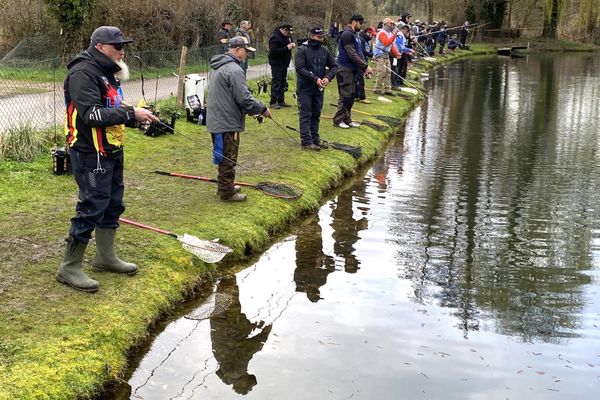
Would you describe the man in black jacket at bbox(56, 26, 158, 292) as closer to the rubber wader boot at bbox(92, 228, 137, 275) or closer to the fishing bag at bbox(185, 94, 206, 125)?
the rubber wader boot at bbox(92, 228, 137, 275)

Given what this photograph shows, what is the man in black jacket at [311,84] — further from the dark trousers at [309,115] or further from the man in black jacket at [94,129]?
the man in black jacket at [94,129]

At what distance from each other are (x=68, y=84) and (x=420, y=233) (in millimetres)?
5011

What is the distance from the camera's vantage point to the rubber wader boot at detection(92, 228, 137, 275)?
6613mm

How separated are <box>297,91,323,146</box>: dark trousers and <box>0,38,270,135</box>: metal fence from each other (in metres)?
2.91

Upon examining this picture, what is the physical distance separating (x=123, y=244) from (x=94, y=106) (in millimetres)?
2017

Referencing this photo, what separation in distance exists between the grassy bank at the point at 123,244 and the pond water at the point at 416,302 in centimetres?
28

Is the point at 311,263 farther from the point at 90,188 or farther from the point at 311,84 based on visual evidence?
the point at 311,84

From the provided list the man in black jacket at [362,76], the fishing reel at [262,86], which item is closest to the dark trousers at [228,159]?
the fishing reel at [262,86]

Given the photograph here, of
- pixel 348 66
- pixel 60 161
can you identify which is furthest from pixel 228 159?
pixel 348 66

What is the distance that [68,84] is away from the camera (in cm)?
602

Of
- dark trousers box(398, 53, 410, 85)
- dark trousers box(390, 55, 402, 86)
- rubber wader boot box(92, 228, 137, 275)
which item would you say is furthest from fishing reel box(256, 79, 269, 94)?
rubber wader boot box(92, 228, 137, 275)

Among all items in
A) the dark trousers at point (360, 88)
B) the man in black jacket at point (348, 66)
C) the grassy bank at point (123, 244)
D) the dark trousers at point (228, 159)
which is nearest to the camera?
the grassy bank at point (123, 244)

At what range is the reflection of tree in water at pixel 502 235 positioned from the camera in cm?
718

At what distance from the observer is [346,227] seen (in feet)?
32.3
